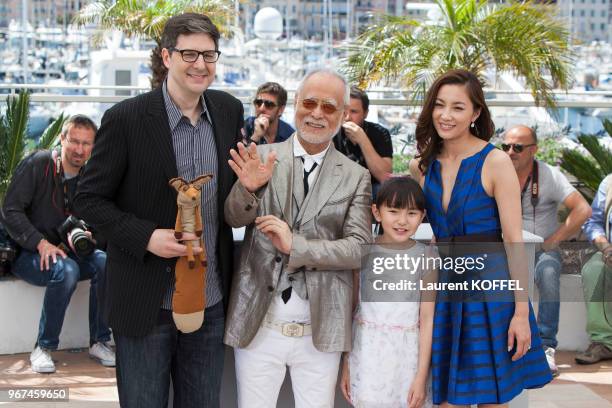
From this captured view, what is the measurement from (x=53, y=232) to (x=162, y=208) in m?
3.19

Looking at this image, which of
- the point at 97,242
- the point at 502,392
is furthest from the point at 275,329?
the point at 97,242

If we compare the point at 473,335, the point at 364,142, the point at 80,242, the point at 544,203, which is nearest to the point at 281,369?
the point at 473,335

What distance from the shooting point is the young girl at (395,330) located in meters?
3.66

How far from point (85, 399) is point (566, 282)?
11.3 feet

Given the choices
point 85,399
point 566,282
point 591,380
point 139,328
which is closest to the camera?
point 139,328

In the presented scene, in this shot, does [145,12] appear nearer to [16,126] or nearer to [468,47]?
[16,126]

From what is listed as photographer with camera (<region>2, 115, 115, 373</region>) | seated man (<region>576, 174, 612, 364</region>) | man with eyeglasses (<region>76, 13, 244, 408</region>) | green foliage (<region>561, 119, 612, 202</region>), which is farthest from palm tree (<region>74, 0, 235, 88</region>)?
man with eyeglasses (<region>76, 13, 244, 408</region>)

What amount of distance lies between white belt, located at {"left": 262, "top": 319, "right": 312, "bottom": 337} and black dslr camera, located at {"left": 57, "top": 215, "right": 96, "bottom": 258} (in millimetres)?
3026

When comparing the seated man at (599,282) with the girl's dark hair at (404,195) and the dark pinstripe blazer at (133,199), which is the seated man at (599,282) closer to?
the girl's dark hair at (404,195)

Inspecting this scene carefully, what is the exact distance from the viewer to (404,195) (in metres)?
3.67

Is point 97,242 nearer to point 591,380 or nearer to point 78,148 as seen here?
point 78,148

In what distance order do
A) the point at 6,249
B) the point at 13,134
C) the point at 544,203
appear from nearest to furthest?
1. the point at 6,249
2. the point at 544,203
3. the point at 13,134

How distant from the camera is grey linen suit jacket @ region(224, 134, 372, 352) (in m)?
3.54

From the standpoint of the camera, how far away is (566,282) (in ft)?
22.2
